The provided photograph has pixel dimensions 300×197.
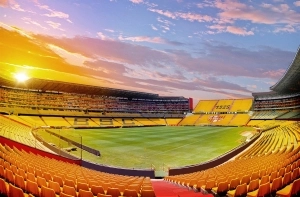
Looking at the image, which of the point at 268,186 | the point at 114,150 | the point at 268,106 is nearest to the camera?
the point at 268,186

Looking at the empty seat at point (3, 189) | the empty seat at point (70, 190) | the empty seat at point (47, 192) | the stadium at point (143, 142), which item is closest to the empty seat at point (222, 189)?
the stadium at point (143, 142)

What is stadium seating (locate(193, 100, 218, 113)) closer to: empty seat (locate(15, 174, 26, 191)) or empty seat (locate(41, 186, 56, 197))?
empty seat (locate(15, 174, 26, 191))

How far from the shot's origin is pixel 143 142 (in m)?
33.7

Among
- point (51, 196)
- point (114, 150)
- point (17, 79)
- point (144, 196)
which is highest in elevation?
point (17, 79)

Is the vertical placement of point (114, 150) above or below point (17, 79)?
below

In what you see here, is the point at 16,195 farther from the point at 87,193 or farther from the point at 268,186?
the point at 268,186

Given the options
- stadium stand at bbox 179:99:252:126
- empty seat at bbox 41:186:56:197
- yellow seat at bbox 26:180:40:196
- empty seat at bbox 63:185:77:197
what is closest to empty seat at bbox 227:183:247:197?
empty seat at bbox 63:185:77:197

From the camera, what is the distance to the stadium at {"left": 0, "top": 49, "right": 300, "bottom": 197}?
262 inches

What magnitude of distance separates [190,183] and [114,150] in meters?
18.5

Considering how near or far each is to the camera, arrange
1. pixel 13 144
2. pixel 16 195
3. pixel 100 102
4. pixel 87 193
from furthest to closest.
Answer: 1. pixel 100 102
2. pixel 13 144
3. pixel 87 193
4. pixel 16 195

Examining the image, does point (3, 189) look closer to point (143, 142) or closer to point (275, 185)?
point (275, 185)

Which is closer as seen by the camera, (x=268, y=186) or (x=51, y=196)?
(x=51, y=196)

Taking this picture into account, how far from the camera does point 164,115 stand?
9244 centimetres

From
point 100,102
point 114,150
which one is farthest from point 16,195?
point 100,102
